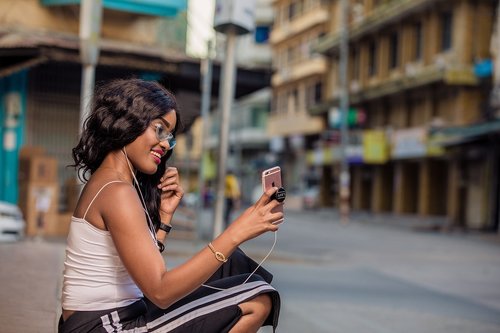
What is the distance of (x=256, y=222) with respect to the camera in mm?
2717

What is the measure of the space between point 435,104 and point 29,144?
22949 millimetres

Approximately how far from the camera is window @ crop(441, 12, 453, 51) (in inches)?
1328

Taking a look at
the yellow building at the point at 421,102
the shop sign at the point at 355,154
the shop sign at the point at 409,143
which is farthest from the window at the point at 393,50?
the shop sign at the point at 355,154

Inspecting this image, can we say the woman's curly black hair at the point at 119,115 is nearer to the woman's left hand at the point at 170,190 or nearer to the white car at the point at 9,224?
the woman's left hand at the point at 170,190

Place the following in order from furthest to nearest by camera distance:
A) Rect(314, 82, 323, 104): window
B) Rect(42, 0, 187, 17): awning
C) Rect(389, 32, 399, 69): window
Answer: Rect(314, 82, 323, 104): window < Rect(389, 32, 399, 69): window < Rect(42, 0, 187, 17): awning

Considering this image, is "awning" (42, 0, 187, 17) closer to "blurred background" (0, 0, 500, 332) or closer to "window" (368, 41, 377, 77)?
"blurred background" (0, 0, 500, 332)

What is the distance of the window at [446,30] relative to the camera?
33.7 meters

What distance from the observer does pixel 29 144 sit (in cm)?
1636

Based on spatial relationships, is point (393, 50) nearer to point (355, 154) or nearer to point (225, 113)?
point (355, 154)

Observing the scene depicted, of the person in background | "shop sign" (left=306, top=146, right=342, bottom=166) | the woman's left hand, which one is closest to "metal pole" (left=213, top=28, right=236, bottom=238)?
the woman's left hand

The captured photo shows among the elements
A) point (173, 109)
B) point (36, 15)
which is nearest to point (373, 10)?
point (36, 15)

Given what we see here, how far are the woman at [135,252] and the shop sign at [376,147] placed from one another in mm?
36116

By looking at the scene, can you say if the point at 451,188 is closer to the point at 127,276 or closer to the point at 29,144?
the point at 29,144

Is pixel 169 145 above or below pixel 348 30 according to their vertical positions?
below
